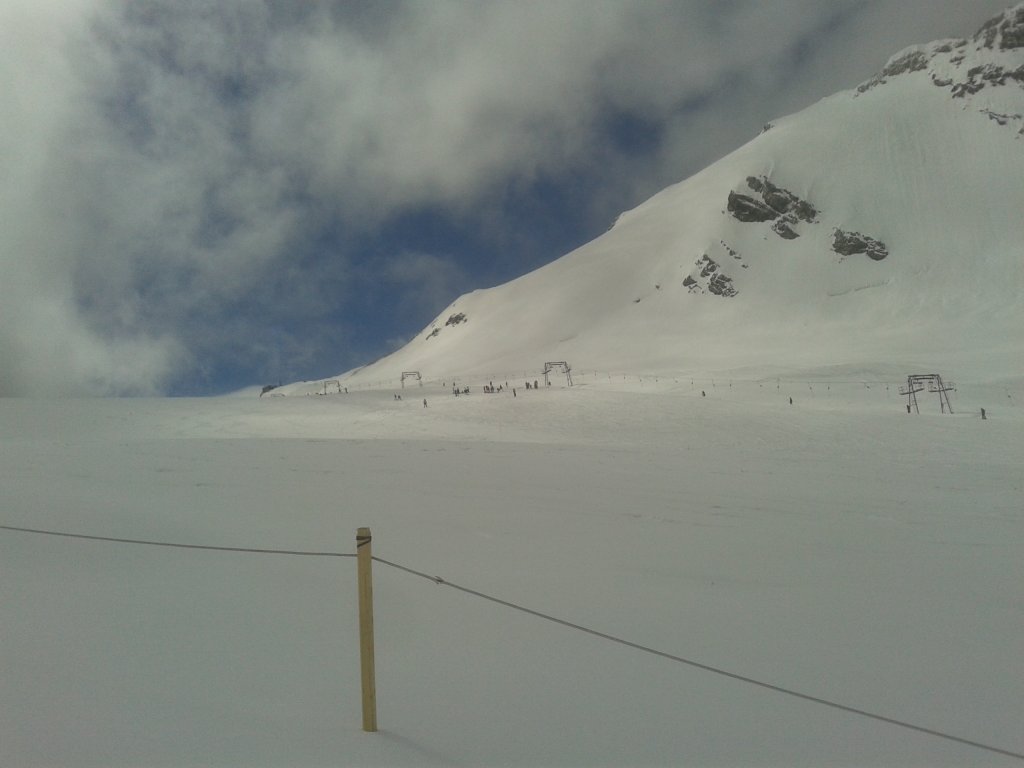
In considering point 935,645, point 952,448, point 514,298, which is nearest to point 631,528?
point 935,645

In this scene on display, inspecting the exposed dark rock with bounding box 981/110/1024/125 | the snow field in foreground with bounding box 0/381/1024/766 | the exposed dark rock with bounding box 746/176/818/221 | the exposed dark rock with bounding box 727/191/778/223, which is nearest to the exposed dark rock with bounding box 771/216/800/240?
the exposed dark rock with bounding box 746/176/818/221

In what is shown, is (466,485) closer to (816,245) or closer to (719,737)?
(719,737)

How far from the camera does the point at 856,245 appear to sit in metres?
83.8

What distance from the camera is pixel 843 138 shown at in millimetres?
Result: 100500

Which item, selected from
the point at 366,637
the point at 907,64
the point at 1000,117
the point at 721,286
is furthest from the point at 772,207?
the point at 366,637

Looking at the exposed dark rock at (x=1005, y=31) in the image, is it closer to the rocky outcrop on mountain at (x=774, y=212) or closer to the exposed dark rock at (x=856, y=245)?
the rocky outcrop on mountain at (x=774, y=212)

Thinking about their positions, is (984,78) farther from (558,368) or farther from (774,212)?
(558,368)

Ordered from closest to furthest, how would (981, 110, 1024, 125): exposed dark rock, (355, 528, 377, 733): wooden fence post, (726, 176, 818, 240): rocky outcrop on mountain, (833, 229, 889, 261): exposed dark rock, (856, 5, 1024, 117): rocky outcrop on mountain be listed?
(355, 528, 377, 733): wooden fence post → (833, 229, 889, 261): exposed dark rock → (981, 110, 1024, 125): exposed dark rock → (726, 176, 818, 240): rocky outcrop on mountain → (856, 5, 1024, 117): rocky outcrop on mountain

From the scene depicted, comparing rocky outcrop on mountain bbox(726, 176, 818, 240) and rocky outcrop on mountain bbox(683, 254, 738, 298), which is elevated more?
rocky outcrop on mountain bbox(726, 176, 818, 240)

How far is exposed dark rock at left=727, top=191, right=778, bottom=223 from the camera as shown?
313 feet

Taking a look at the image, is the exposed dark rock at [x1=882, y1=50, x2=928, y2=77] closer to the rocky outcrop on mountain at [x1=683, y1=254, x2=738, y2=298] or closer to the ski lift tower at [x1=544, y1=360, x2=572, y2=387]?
the rocky outcrop on mountain at [x1=683, y1=254, x2=738, y2=298]

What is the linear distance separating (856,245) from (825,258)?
445 cm

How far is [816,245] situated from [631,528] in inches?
3801

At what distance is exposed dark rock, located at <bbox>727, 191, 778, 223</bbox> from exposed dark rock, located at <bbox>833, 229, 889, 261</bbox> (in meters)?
11.8
